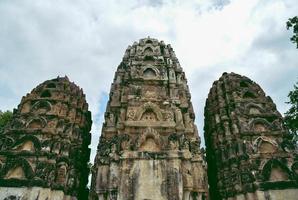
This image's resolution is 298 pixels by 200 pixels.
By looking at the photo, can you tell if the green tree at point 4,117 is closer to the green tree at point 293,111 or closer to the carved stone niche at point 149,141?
the carved stone niche at point 149,141

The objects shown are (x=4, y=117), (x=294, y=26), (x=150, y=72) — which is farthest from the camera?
(x=4, y=117)

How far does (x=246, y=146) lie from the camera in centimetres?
1877

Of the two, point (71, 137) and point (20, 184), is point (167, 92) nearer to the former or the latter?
point (71, 137)

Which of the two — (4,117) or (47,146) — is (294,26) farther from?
(4,117)

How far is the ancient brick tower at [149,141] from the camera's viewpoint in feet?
51.8

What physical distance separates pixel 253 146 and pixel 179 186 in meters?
6.09

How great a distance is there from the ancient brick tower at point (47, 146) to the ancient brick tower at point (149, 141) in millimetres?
2527

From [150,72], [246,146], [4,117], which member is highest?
[150,72]

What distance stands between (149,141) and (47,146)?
6407mm

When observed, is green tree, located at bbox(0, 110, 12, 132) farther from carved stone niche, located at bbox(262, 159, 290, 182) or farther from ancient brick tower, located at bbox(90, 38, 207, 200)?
carved stone niche, located at bbox(262, 159, 290, 182)

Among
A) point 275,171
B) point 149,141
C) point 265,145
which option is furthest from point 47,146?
point 275,171

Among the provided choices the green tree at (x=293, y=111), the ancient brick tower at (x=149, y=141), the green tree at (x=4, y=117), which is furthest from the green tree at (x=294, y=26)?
the green tree at (x=4, y=117)

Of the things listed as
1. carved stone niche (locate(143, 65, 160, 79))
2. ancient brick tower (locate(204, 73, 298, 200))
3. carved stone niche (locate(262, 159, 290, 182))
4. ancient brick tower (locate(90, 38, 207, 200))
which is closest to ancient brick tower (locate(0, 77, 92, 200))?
ancient brick tower (locate(90, 38, 207, 200))

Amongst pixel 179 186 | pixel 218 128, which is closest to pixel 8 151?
pixel 179 186
